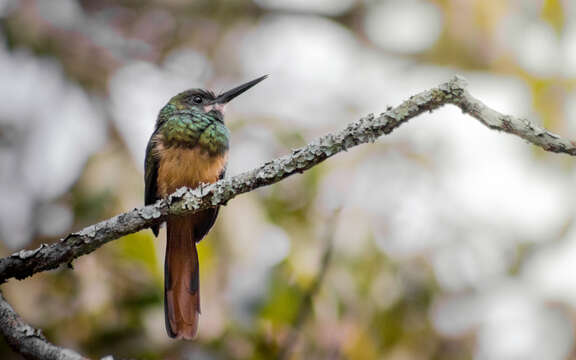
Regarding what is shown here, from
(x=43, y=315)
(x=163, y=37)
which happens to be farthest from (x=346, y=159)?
(x=163, y=37)

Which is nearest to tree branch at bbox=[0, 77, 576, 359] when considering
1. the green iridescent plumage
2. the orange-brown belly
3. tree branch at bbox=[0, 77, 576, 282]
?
tree branch at bbox=[0, 77, 576, 282]

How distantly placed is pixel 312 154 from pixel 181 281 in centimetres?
102

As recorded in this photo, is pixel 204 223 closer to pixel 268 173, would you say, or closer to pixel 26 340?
pixel 268 173

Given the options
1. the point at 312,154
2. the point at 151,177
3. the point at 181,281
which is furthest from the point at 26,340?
the point at 151,177

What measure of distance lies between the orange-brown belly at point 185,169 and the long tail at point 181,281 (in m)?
0.19

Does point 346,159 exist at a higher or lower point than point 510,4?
lower

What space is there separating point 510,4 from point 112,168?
341 cm

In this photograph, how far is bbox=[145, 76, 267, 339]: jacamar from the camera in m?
2.62

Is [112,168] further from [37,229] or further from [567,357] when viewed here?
[567,357]

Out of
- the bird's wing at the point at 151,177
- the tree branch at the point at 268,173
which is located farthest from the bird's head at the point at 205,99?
the tree branch at the point at 268,173

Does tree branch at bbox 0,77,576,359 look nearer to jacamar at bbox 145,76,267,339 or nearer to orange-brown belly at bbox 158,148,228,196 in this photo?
jacamar at bbox 145,76,267,339

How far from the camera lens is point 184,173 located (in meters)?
3.04

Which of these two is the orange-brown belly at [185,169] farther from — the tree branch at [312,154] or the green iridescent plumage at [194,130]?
the tree branch at [312,154]

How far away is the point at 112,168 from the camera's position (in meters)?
4.25
